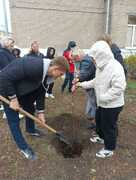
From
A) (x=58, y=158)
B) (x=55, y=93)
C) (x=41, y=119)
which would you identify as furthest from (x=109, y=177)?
(x=55, y=93)

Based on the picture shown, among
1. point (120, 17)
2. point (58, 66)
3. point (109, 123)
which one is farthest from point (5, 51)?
point (120, 17)

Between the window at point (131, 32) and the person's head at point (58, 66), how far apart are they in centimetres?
1024

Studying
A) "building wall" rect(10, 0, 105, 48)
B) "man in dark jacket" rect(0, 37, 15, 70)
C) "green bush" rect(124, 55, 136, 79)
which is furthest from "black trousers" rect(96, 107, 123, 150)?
"building wall" rect(10, 0, 105, 48)

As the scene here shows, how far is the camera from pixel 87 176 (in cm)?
276

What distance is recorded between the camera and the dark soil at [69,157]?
277 centimetres

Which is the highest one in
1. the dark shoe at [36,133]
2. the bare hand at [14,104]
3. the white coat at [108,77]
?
the white coat at [108,77]

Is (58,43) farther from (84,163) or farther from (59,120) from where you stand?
(84,163)

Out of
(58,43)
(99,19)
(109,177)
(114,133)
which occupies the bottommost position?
(109,177)

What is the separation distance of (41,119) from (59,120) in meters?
1.07

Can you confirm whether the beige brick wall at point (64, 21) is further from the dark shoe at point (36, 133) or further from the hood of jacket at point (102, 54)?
the hood of jacket at point (102, 54)

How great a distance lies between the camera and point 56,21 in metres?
9.66

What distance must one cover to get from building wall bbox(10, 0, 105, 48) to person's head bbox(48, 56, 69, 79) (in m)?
7.04

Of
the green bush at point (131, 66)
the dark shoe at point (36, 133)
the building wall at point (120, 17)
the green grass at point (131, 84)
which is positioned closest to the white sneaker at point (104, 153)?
the dark shoe at point (36, 133)

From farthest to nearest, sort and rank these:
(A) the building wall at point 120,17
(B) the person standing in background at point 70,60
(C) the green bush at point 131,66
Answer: (A) the building wall at point 120,17 → (C) the green bush at point 131,66 → (B) the person standing in background at point 70,60
